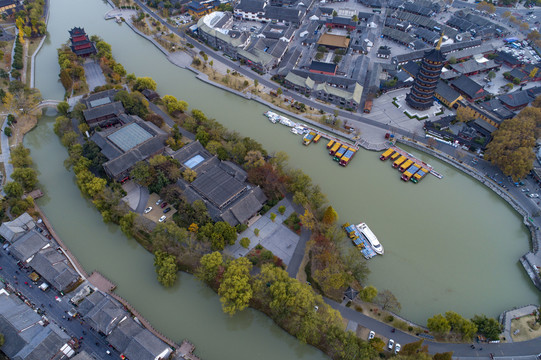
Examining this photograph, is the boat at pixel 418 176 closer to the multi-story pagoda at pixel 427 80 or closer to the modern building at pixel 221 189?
the multi-story pagoda at pixel 427 80

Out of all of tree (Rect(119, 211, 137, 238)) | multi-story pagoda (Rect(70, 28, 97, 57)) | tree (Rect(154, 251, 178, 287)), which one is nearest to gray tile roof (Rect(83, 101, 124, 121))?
tree (Rect(119, 211, 137, 238))

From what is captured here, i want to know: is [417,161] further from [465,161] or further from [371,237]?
[371,237]

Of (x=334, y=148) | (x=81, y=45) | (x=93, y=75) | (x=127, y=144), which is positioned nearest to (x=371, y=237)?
(x=334, y=148)

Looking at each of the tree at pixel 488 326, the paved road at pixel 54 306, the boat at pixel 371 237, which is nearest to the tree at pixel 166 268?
the paved road at pixel 54 306

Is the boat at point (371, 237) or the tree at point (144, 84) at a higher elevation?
the tree at point (144, 84)

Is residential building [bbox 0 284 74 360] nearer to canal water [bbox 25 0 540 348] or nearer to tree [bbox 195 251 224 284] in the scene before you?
canal water [bbox 25 0 540 348]

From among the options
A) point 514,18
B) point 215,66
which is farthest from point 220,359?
point 514,18
